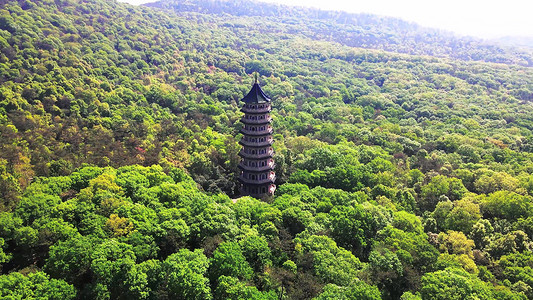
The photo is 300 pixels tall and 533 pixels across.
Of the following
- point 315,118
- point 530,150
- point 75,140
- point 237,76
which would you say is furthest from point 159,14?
point 530,150

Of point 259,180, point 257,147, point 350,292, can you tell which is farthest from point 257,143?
point 350,292

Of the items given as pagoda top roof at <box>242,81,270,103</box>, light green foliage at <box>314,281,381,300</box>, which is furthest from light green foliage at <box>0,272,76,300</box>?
pagoda top roof at <box>242,81,270,103</box>

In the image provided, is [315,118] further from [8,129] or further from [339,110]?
[8,129]

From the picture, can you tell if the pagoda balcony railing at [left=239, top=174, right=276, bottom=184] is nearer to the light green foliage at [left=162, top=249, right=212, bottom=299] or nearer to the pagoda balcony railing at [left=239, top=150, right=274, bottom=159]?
the pagoda balcony railing at [left=239, top=150, right=274, bottom=159]

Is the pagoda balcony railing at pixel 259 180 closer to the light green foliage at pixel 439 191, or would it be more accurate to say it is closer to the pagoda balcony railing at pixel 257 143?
the pagoda balcony railing at pixel 257 143

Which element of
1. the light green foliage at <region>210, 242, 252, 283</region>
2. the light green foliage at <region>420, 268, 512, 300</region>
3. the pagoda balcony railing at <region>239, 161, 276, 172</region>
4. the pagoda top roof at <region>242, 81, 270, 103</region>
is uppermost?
the pagoda top roof at <region>242, 81, 270, 103</region>

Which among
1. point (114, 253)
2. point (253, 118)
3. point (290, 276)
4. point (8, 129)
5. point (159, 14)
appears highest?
point (159, 14)

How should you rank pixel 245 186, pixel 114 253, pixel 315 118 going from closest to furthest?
pixel 114 253, pixel 245 186, pixel 315 118

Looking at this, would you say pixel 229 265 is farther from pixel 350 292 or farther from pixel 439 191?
pixel 439 191
